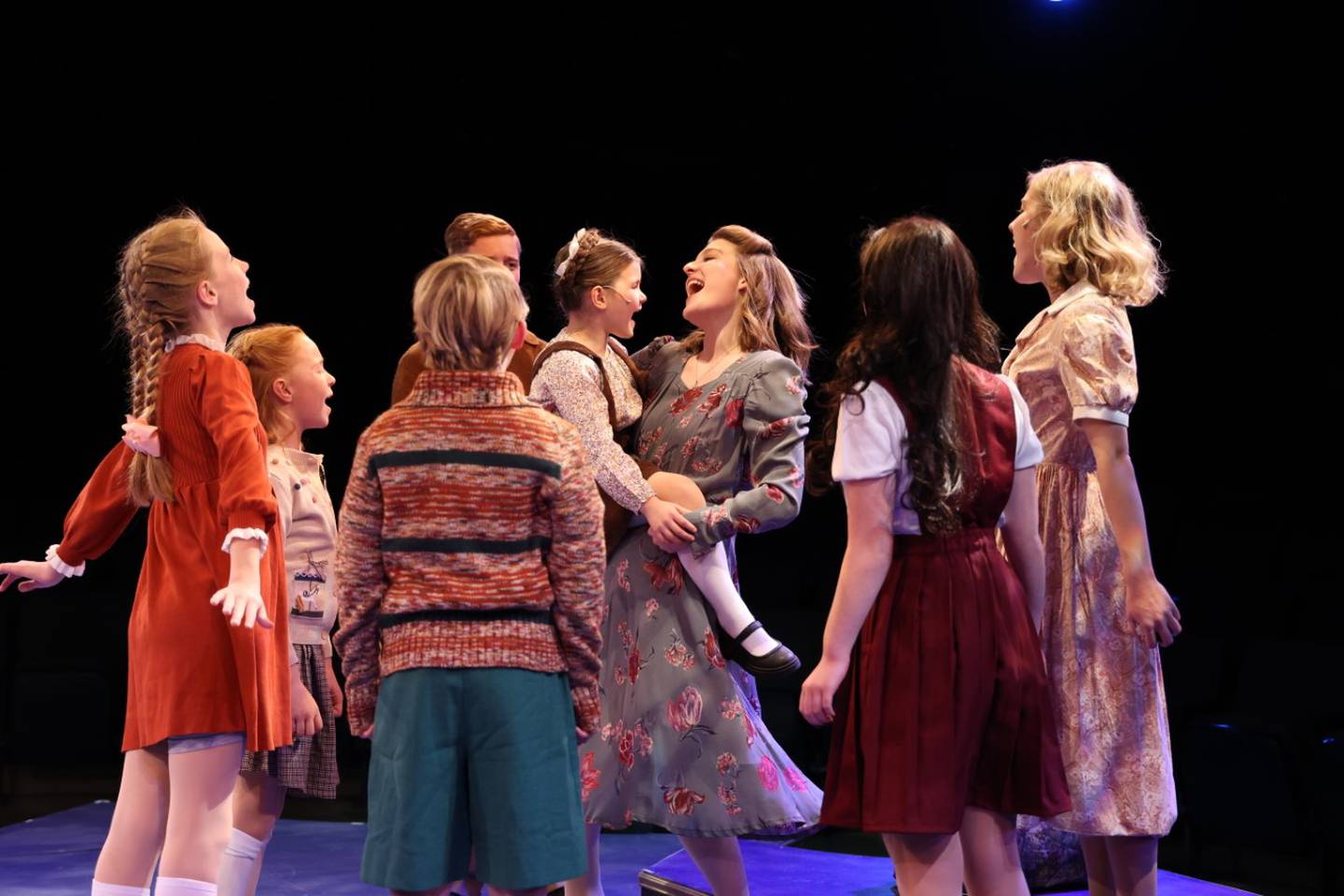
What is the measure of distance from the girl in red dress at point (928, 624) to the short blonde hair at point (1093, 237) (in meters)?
0.49

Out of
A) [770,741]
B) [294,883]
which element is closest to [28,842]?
[294,883]

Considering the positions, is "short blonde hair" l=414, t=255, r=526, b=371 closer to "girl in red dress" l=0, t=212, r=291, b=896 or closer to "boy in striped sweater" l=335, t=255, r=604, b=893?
"boy in striped sweater" l=335, t=255, r=604, b=893

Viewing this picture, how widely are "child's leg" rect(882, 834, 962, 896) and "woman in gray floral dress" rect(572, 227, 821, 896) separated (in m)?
0.59

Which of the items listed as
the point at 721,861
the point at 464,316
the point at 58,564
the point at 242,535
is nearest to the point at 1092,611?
the point at 721,861

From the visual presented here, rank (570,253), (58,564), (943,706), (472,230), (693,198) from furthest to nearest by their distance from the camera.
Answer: (693,198) → (472,230) → (570,253) → (58,564) → (943,706)

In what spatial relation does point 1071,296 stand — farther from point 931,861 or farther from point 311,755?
point 311,755

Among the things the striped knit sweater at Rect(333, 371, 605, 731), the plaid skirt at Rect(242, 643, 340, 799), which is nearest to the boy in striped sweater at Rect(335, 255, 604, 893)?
the striped knit sweater at Rect(333, 371, 605, 731)

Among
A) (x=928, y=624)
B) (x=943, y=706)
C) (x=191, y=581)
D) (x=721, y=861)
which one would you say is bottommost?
(x=721, y=861)

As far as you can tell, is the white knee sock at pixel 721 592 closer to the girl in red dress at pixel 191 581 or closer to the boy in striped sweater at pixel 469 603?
the boy in striped sweater at pixel 469 603

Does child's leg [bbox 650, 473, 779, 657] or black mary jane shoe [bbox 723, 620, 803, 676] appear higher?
child's leg [bbox 650, 473, 779, 657]

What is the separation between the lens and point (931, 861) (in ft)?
6.65

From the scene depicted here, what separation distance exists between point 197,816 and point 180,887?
0.12 metres

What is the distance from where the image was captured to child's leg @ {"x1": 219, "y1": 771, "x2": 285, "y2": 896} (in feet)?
8.79

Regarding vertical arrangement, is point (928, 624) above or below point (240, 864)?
above
